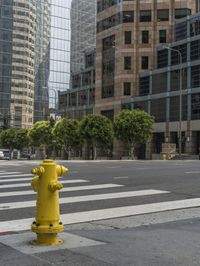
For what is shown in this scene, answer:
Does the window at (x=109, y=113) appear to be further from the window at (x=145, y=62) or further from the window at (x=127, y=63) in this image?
the window at (x=145, y=62)

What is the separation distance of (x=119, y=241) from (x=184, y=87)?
66.1 meters

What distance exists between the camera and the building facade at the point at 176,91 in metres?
68.8

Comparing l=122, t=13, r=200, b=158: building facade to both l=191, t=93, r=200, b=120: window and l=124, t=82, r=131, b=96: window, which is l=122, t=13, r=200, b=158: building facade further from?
l=124, t=82, r=131, b=96: window

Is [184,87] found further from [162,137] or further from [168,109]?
[162,137]

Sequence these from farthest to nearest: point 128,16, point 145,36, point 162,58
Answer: point 128,16 < point 145,36 < point 162,58

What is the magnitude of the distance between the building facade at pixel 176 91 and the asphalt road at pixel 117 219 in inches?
2078

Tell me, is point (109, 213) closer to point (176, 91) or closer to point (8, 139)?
point (176, 91)

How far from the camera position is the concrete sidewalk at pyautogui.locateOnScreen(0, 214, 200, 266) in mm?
5535

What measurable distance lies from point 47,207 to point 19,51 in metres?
158

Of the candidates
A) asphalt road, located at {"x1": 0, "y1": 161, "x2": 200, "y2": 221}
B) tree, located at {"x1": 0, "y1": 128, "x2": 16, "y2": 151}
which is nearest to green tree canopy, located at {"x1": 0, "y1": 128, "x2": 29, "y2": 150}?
tree, located at {"x1": 0, "y1": 128, "x2": 16, "y2": 151}

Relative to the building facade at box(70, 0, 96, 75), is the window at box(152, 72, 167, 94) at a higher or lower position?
lower

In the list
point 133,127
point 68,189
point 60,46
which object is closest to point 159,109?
point 133,127

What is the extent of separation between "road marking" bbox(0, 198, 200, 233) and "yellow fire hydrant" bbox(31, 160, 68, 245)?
1.85 metres

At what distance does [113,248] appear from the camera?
6.25 metres
